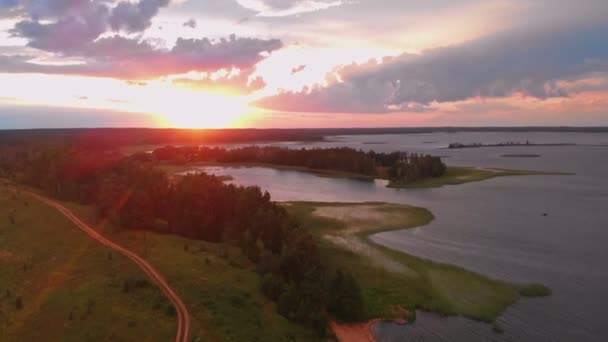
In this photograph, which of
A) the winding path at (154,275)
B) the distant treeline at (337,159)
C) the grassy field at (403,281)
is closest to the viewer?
the winding path at (154,275)

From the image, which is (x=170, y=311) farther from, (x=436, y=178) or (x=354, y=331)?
(x=436, y=178)

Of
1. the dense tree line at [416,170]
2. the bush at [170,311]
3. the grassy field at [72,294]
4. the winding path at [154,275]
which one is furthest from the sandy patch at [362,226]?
the dense tree line at [416,170]

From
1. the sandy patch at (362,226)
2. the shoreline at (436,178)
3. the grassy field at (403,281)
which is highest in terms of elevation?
the shoreline at (436,178)

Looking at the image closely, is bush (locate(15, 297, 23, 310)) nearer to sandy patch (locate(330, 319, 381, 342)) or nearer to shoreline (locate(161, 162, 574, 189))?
sandy patch (locate(330, 319, 381, 342))

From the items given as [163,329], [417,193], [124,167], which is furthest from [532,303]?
[417,193]

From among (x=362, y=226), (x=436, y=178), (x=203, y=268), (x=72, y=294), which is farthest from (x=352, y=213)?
(x=436, y=178)

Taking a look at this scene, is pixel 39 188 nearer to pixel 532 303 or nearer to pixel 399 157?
pixel 532 303

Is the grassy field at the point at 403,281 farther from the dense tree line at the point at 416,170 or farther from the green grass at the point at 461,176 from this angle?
the dense tree line at the point at 416,170
